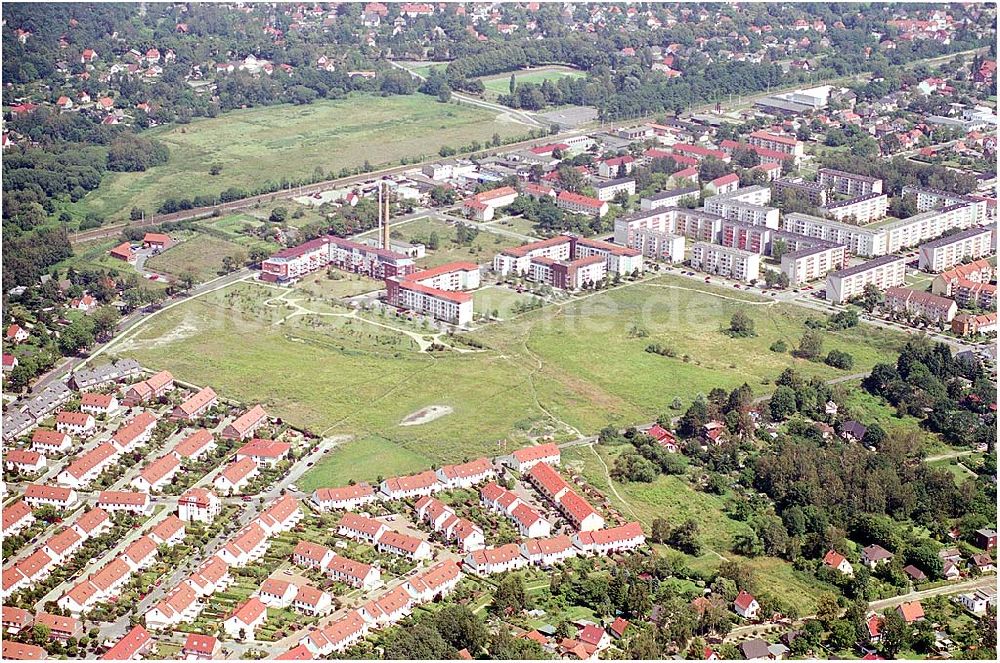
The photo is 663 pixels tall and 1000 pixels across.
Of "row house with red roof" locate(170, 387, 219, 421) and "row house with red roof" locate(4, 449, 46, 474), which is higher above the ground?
"row house with red roof" locate(170, 387, 219, 421)

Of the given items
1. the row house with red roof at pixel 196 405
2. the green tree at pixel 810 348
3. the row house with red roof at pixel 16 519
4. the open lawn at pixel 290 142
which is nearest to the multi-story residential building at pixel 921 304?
the green tree at pixel 810 348

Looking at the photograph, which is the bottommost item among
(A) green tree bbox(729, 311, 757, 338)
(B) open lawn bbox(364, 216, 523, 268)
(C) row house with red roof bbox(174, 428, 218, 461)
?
(C) row house with red roof bbox(174, 428, 218, 461)

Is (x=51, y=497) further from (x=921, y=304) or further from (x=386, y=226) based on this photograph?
(x=921, y=304)

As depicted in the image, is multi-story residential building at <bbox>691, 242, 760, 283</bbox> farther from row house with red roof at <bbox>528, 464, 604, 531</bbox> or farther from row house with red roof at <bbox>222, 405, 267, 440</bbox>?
row house with red roof at <bbox>222, 405, 267, 440</bbox>

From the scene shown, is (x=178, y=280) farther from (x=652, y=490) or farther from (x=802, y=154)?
(x=802, y=154)

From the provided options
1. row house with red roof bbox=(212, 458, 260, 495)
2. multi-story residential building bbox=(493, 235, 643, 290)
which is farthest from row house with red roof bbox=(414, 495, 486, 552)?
multi-story residential building bbox=(493, 235, 643, 290)

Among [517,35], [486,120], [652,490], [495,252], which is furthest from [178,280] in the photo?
[517,35]
